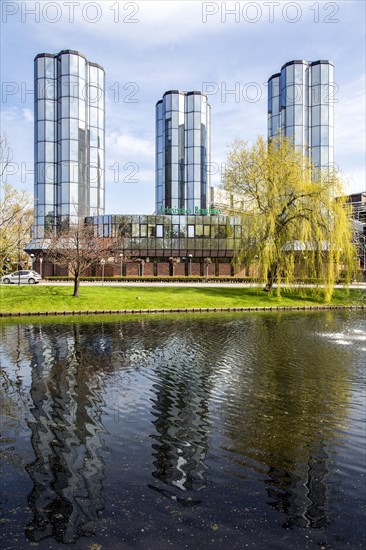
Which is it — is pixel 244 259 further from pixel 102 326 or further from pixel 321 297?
pixel 102 326

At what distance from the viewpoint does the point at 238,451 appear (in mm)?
7992

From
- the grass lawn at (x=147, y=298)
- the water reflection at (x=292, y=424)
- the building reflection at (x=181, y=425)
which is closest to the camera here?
the water reflection at (x=292, y=424)

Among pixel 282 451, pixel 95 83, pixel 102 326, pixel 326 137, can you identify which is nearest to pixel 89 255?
pixel 102 326

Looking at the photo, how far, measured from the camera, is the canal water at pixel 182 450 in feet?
18.7

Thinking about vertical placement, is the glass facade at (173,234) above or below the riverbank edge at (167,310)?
above

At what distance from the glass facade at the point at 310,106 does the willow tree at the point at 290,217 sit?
43077 mm

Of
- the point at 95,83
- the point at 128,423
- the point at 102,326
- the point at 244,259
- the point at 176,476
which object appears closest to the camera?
the point at 176,476

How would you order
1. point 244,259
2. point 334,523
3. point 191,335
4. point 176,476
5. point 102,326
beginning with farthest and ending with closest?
1. point 244,259
2. point 102,326
3. point 191,335
4. point 176,476
5. point 334,523

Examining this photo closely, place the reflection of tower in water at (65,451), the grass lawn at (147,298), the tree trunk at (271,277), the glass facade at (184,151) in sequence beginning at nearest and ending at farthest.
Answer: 1. the reflection of tower in water at (65,451)
2. the grass lawn at (147,298)
3. the tree trunk at (271,277)
4. the glass facade at (184,151)

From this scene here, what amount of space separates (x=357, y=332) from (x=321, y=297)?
15.8 metres

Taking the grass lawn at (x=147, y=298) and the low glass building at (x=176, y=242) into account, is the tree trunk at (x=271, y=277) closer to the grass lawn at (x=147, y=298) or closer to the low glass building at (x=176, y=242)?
the grass lawn at (x=147, y=298)

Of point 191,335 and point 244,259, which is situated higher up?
point 244,259

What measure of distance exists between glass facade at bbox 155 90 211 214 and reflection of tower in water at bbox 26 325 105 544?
7194 centimetres

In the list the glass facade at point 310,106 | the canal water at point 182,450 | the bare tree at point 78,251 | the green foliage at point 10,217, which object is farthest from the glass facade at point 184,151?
the canal water at point 182,450
